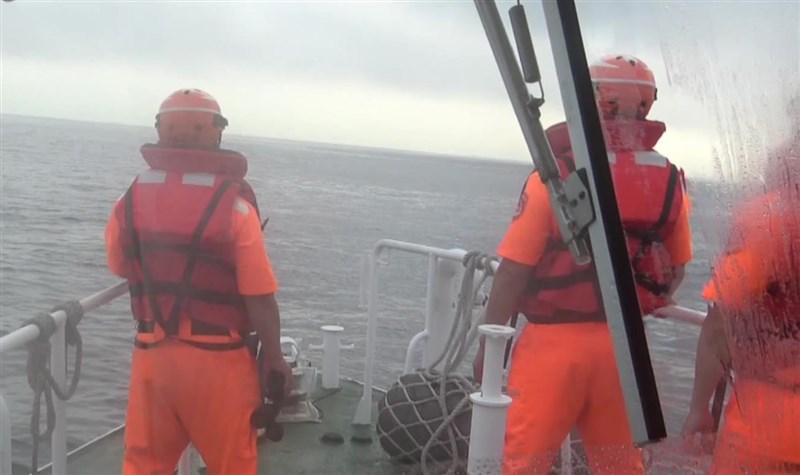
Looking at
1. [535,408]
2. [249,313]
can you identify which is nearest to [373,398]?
[249,313]

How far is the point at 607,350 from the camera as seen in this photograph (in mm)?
1236

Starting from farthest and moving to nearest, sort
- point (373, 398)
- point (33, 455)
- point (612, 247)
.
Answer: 1. point (373, 398)
2. point (33, 455)
3. point (612, 247)

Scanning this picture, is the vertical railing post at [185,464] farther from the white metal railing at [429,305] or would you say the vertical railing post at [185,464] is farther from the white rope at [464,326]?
the white metal railing at [429,305]

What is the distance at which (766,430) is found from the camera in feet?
3.83

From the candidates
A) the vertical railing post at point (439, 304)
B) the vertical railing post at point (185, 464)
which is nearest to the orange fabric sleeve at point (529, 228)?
the vertical railing post at point (185, 464)

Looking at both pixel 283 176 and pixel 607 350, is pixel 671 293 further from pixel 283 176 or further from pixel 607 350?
pixel 283 176

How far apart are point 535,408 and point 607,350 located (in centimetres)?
A: 67

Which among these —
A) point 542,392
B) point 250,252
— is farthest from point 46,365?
point 542,392

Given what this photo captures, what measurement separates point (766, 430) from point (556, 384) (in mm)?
756

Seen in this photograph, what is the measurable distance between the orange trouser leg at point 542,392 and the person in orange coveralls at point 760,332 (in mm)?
422

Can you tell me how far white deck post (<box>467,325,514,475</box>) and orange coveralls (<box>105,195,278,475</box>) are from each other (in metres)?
0.67

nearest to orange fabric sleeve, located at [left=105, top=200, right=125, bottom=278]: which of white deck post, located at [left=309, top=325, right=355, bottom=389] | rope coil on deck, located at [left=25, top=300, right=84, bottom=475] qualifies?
rope coil on deck, located at [left=25, top=300, right=84, bottom=475]

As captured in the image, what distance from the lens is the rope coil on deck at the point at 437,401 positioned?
245 cm

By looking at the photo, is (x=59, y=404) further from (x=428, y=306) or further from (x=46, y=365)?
(x=428, y=306)
